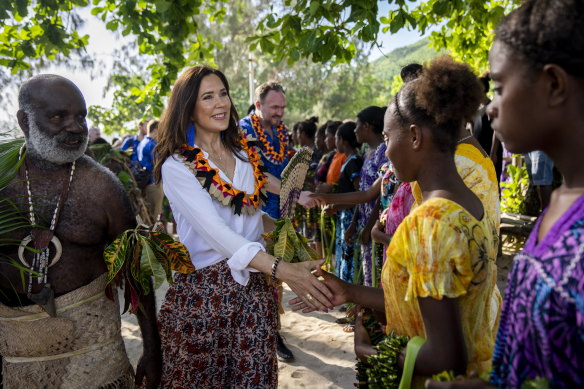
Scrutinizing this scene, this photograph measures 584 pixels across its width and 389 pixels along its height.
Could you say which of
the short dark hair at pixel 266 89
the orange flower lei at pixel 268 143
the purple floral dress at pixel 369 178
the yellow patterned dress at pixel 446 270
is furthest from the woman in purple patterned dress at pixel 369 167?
the yellow patterned dress at pixel 446 270

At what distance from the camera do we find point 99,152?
21.3ft

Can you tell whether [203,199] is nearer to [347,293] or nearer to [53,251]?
[53,251]

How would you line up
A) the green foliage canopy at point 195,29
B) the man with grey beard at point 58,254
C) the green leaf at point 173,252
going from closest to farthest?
1. the man with grey beard at point 58,254
2. the green leaf at point 173,252
3. the green foliage canopy at point 195,29

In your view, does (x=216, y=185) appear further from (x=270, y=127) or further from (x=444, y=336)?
(x=270, y=127)

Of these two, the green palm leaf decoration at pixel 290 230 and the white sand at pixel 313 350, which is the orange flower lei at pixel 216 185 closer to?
the green palm leaf decoration at pixel 290 230

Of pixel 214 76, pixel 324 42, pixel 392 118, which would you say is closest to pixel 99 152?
pixel 324 42

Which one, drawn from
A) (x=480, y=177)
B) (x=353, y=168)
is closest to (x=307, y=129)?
(x=353, y=168)

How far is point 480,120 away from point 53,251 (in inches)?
220

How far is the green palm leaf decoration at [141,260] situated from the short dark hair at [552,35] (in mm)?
1654

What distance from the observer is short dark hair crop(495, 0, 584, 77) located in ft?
3.38

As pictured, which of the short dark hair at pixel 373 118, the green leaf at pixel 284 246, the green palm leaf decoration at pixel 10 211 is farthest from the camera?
the short dark hair at pixel 373 118

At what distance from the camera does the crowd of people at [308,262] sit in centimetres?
109

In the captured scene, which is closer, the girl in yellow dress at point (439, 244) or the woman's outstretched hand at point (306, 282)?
the girl in yellow dress at point (439, 244)

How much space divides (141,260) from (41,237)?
1.43 ft
